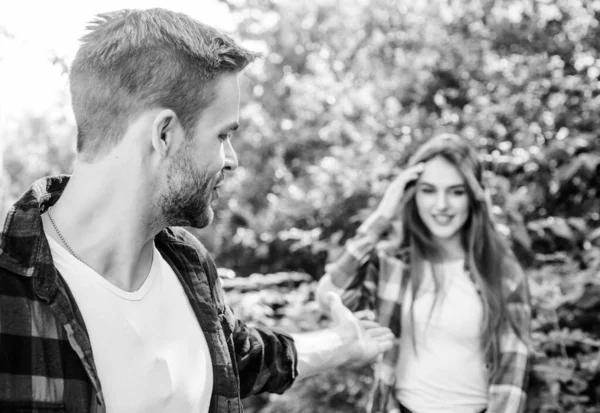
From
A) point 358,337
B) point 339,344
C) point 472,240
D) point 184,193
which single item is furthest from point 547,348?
point 184,193

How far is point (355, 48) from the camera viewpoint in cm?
538

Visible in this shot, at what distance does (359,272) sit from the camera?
3.00 meters

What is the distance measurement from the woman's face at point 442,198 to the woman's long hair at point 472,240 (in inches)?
1.3

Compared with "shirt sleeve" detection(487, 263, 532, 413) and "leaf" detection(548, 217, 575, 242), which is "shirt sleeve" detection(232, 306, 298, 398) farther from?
"leaf" detection(548, 217, 575, 242)

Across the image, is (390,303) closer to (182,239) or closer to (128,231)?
(182,239)

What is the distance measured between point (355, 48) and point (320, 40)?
0.42m

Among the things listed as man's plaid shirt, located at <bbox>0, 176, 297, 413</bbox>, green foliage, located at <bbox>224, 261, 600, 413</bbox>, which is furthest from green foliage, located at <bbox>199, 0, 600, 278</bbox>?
man's plaid shirt, located at <bbox>0, 176, 297, 413</bbox>

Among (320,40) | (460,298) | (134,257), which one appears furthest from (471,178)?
(320,40)

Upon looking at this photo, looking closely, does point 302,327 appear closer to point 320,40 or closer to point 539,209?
point 539,209

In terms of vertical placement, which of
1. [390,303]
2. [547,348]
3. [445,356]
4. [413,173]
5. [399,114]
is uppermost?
[399,114]

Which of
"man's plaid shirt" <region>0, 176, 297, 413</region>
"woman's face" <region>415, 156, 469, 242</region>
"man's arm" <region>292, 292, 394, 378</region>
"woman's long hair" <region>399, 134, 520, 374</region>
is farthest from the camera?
"woman's face" <region>415, 156, 469, 242</region>

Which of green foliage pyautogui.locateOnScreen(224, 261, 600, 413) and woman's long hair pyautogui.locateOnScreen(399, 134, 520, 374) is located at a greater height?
woman's long hair pyautogui.locateOnScreen(399, 134, 520, 374)

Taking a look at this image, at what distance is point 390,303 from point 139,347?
5.31 ft

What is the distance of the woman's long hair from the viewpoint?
2.74 meters
